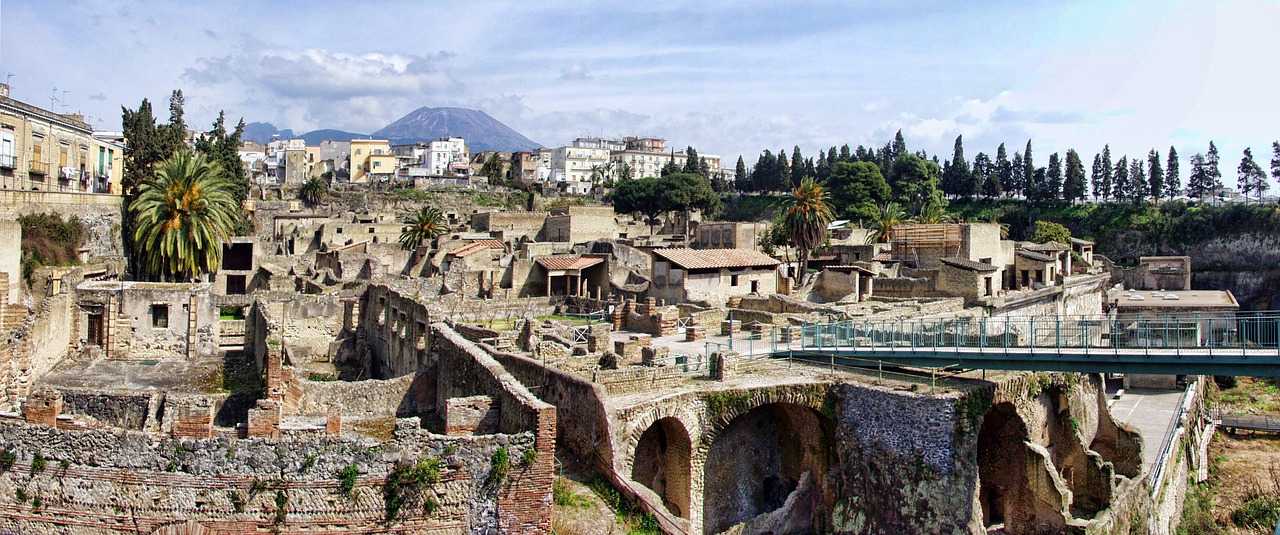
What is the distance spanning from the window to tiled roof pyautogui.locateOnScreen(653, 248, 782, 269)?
741 inches

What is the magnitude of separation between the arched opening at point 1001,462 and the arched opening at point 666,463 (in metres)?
7.76

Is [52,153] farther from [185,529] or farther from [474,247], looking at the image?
[185,529]

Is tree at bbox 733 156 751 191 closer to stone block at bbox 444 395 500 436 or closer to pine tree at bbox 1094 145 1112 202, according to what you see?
pine tree at bbox 1094 145 1112 202

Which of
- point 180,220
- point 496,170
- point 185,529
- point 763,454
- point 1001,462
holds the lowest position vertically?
point 1001,462

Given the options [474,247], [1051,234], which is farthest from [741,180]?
[474,247]

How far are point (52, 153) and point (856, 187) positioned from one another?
75.5 meters

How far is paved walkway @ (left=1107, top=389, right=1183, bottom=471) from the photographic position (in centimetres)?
3038

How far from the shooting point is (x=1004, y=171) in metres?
111

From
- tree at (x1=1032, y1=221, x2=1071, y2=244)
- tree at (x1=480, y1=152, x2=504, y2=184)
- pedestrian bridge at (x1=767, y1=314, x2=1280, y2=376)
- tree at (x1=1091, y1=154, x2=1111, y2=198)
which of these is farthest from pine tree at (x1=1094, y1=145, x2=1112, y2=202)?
pedestrian bridge at (x1=767, y1=314, x2=1280, y2=376)

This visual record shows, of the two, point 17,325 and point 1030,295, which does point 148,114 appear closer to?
point 17,325

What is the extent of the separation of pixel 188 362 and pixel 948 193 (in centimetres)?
9736

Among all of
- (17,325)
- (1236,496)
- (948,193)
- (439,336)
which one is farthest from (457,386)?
(948,193)

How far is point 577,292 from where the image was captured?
42.8 meters

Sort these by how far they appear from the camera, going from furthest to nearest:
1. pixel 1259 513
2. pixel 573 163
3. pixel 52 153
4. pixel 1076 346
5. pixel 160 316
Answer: pixel 573 163, pixel 52 153, pixel 160 316, pixel 1259 513, pixel 1076 346
